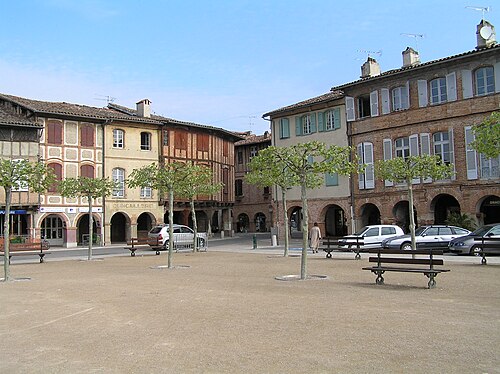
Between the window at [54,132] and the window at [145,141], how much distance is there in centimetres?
722

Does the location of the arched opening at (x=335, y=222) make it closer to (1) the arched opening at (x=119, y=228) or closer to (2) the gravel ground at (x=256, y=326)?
(1) the arched opening at (x=119, y=228)

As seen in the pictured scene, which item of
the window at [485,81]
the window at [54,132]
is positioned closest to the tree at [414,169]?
the window at [485,81]

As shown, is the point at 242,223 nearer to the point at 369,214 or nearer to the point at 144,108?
the point at 144,108

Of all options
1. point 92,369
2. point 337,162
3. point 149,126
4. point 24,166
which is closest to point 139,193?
point 149,126

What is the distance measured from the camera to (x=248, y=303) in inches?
424

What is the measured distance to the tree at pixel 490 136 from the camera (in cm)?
1597

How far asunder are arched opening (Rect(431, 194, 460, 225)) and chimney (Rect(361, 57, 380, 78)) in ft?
31.1

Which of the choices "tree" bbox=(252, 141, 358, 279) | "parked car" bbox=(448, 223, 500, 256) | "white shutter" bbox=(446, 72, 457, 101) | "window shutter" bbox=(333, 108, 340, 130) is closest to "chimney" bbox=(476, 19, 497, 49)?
"white shutter" bbox=(446, 72, 457, 101)

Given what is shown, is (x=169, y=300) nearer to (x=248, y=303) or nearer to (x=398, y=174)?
(x=248, y=303)

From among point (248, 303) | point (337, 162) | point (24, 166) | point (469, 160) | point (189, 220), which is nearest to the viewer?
point (248, 303)

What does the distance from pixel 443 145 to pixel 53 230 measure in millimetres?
29569

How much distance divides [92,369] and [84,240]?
39.0m

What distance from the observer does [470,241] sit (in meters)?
22.6

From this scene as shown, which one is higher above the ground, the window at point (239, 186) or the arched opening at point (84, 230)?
the window at point (239, 186)
